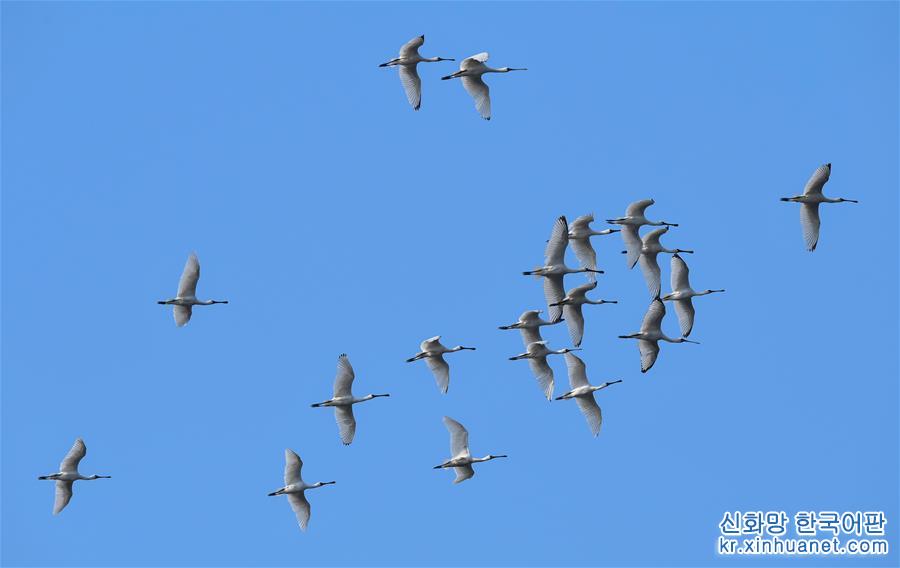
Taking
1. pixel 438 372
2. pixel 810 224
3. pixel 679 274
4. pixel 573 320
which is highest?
pixel 810 224

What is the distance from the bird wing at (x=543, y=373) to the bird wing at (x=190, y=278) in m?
10.5

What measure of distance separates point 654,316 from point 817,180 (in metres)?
6.21

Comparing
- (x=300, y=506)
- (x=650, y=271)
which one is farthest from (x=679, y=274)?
(x=300, y=506)

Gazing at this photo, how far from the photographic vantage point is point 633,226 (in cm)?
5675

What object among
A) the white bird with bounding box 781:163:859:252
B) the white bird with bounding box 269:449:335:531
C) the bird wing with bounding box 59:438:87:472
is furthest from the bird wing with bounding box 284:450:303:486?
the white bird with bounding box 781:163:859:252

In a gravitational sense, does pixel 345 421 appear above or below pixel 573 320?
below

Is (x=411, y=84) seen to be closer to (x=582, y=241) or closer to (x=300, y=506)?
(x=582, y=241)

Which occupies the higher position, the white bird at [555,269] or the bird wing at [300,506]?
the white bird at [555,269]

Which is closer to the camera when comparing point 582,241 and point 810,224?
point 810,224

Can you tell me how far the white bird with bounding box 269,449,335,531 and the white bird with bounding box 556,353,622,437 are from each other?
808cm

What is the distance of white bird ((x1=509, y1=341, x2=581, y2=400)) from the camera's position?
5641 cm

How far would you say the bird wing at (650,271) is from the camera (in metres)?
57.0

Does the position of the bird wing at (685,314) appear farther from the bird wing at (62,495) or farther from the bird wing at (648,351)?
the bird wing at (62,495)

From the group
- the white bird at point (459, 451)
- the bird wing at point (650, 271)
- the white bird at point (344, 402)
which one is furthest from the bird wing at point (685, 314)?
the white bird at point (344, 402)
